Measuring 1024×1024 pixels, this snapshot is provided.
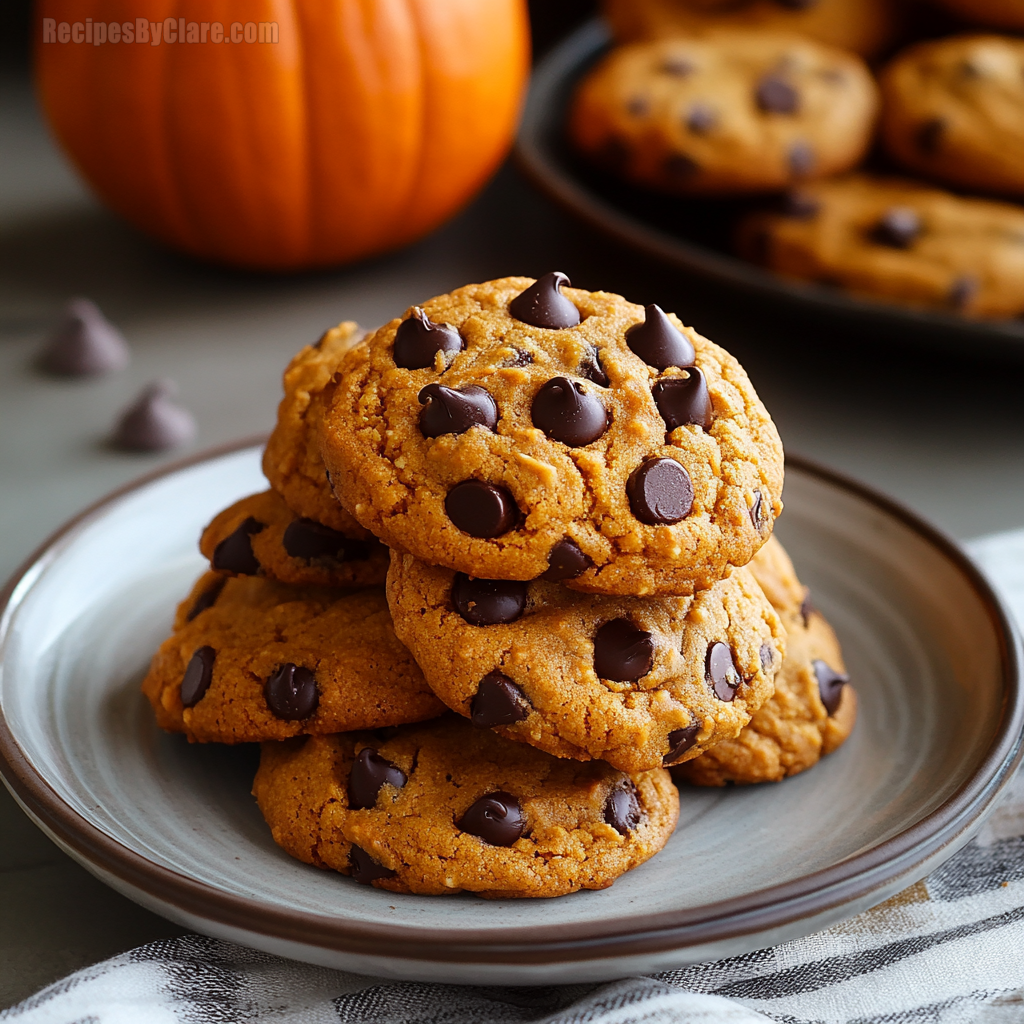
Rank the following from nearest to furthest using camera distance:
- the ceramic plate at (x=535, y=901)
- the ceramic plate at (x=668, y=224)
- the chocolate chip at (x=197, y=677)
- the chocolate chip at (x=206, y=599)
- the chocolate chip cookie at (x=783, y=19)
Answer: the ceramic plate at (x=535, y=901) → the chocolate chip at (x=197, y=677) → the chocolate chip at (x=206, y=599) → the ceramic plate at (x=668, y=224) → the chocolate chip cookie at (x=783, y=19)

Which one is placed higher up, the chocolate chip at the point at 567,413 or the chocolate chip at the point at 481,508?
the chocolate chip at the point at 567,413

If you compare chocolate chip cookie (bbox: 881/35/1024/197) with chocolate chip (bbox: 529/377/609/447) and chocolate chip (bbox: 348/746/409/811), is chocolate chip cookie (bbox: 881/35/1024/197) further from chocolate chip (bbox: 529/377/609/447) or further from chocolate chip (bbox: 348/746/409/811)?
chocolate chip (bbox: 348/746/409/811)

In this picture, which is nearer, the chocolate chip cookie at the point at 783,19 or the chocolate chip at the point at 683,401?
the chocolate chip at the point at 683,401

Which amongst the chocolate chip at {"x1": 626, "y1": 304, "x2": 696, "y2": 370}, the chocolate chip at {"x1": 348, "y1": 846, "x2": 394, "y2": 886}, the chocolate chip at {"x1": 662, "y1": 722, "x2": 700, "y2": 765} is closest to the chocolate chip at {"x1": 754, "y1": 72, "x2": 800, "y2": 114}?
the chocolate chip at {"x1": 626, "y1": 304, "x2": 696, "y2": 370}

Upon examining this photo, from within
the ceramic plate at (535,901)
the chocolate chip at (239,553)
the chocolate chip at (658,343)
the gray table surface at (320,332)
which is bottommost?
the gray table surface at (320,332)

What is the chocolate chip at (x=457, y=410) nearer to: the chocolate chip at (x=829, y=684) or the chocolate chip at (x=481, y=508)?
the chocolate chip at (x=481, y=508)

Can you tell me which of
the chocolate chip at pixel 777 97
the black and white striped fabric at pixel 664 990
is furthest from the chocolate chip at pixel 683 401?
the chocolate chip at pixel 777 97
